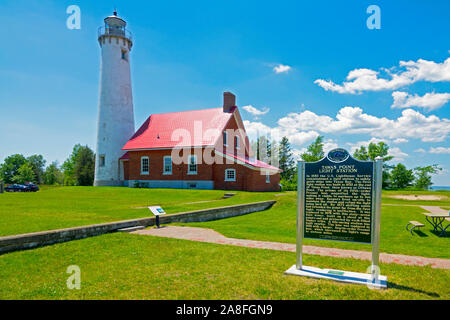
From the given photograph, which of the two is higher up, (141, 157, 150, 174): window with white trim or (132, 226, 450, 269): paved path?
(141, 157, 150, 174): window with white trim

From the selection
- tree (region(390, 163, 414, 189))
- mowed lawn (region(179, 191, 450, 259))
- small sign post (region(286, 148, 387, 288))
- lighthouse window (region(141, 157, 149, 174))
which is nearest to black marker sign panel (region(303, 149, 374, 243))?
small sign post (region(286, 148, 387, 288))

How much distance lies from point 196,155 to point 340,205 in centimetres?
2613

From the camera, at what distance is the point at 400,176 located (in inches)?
2191

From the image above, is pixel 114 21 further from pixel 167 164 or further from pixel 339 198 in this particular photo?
pixel 339 198

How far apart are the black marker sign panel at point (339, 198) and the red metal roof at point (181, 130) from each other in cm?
2420

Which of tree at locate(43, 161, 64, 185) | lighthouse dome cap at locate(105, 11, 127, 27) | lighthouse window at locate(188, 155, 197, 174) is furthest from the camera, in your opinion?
tree at locate(43, 161, 64, 185)

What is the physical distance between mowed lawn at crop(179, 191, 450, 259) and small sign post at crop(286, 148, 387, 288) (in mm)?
2711

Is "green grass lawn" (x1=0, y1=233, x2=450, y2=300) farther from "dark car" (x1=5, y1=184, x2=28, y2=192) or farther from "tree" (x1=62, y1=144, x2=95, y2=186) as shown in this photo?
"tree" (x1=62, y1=144, x2=95, y2=186)

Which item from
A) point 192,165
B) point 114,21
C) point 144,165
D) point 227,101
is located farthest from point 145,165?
point 114,21

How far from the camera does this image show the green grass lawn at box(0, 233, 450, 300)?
474 centimetres

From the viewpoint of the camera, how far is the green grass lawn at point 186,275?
187 inches
